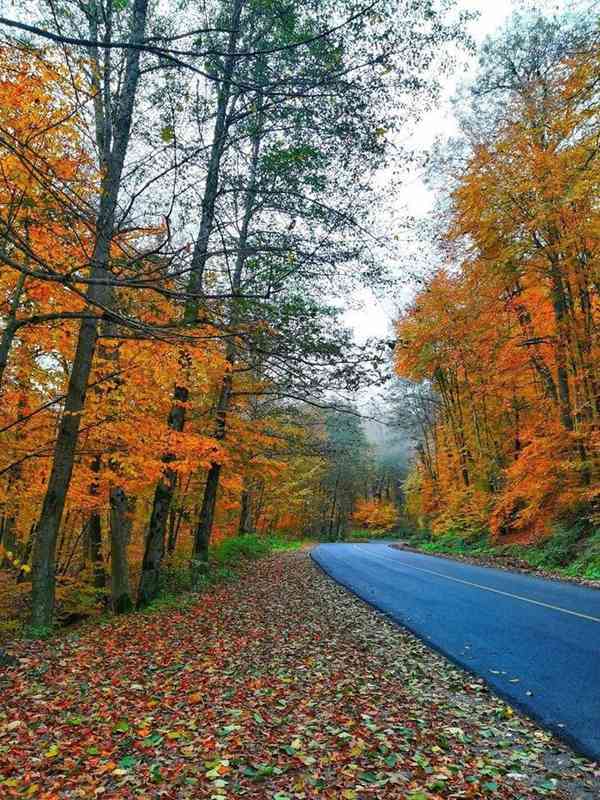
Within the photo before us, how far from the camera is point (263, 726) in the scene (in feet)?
14.0

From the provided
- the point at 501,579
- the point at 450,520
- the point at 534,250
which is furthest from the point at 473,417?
the point at 501,579

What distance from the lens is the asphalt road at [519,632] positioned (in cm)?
440

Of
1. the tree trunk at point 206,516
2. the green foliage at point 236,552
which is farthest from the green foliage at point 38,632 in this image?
the green foliage at point 236,552

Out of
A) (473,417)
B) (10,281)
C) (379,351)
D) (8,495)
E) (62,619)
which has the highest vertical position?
(473,417)

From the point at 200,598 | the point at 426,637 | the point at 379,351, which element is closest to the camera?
the point at 379,351

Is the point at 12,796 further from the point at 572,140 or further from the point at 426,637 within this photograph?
the point at 572,140

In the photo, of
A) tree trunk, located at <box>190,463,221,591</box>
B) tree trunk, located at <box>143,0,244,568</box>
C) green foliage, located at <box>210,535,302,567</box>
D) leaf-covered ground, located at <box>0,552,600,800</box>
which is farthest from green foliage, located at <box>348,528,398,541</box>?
leaf-covered ground, located at <box>0,552,600,800</box>

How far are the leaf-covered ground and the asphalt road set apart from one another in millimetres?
A: 276

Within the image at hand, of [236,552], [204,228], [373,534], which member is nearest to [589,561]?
[204,228]

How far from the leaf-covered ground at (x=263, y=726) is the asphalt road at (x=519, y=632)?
0.28m

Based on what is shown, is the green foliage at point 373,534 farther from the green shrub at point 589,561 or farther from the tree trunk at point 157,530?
the tree trunk at point 157,530

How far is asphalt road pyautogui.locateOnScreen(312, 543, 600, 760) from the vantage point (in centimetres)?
440

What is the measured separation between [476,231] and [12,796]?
600 inches

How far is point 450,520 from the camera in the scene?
24172 mm
